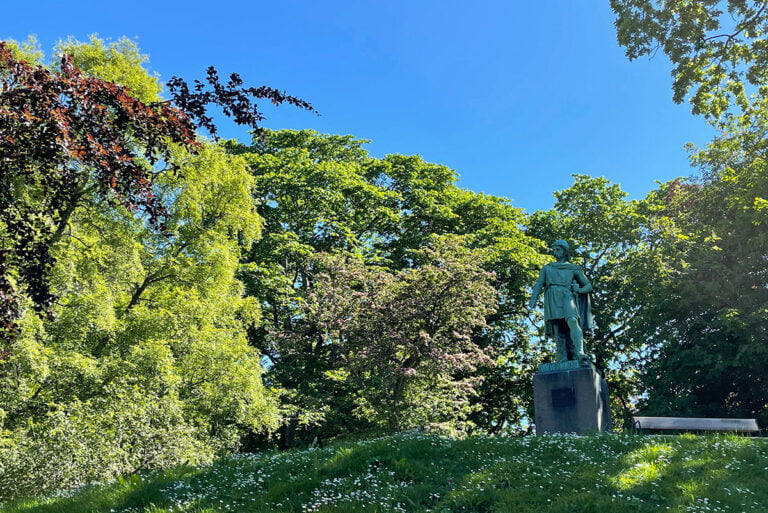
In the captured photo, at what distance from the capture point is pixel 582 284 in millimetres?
13789

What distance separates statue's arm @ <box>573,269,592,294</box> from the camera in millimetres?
13423

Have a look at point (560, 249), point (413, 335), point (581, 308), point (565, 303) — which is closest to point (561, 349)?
point (565, 303)

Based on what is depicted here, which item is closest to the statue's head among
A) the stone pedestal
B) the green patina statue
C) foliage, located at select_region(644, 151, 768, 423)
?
the green patina statue

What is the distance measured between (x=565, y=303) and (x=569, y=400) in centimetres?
228

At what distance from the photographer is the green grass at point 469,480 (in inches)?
265

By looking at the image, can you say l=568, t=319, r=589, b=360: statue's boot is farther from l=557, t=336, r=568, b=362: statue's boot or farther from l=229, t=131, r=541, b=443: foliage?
l=229, t=131, r=541, b=443: foliage

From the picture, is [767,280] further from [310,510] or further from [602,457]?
[310,510]

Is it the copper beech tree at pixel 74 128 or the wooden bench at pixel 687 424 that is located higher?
the copper beech tree at pixel 74 128

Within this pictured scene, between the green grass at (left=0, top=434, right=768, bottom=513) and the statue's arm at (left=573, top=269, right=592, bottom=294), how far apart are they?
4.52 m

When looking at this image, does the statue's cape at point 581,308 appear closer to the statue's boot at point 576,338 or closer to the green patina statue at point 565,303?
the green patina statue at point 565,303

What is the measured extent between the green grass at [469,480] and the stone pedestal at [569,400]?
8.02 feet

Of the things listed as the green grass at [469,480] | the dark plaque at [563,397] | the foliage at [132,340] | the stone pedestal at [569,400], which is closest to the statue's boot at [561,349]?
the stone pedestal at [569,400]

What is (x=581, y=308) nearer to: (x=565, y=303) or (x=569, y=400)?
(x=565, y=303)

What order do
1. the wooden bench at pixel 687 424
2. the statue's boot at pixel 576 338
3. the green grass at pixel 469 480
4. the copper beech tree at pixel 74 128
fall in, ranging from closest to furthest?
the copper beech tree at pixel 74 128, the green grass at pixel 469 480, the wooden bench at pixel 687 424, the statue's boot at pixel 576 338
